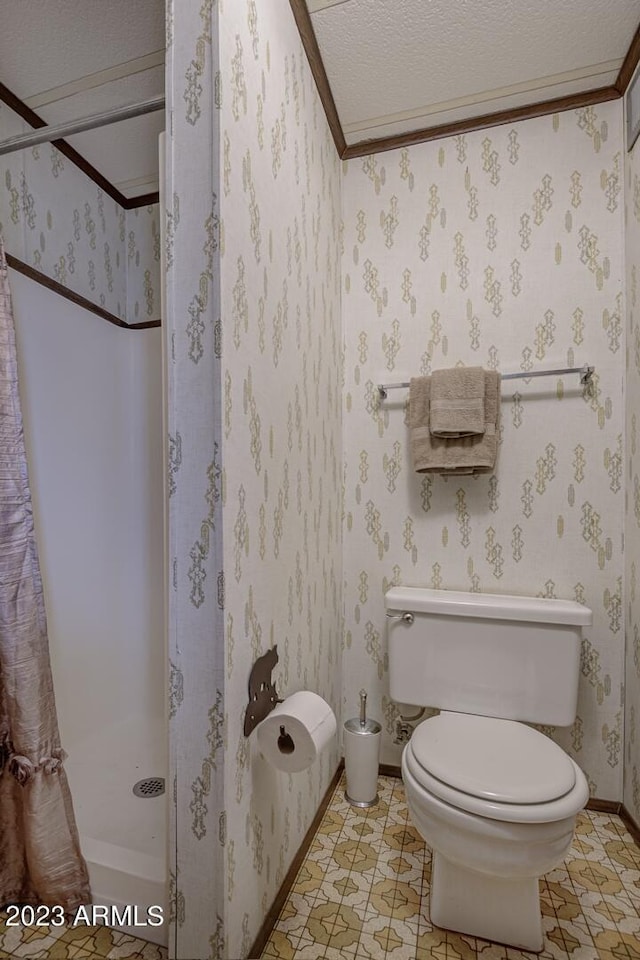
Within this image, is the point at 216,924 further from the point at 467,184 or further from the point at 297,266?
the point at 467,184

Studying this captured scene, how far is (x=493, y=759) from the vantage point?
1.24 meters

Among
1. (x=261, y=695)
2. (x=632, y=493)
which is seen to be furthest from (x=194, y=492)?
(x=632, y=493)

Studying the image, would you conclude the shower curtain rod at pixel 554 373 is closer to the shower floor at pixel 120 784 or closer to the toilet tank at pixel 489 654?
the toilet tank at pixel 489 654

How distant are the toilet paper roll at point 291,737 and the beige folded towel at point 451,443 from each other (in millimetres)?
931

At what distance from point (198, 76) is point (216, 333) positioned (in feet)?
1.64

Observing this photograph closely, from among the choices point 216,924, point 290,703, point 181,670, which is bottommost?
point 216,924

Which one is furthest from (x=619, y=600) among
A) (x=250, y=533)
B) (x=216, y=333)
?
(x=216, y=333)

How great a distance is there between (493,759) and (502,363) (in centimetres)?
125

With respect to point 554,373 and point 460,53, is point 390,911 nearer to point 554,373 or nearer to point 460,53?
point 554,373

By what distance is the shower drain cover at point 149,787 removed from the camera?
165 cm

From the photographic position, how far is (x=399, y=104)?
5.71 feet

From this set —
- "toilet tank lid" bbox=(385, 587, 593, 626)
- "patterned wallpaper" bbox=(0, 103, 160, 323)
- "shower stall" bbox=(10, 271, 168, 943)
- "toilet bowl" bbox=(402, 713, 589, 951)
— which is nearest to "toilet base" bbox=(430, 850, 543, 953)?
"toilet bowl" bbox=(402, 713, 589, 951)

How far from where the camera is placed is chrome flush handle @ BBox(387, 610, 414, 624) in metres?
1.67

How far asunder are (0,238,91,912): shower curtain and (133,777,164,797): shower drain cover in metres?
0.42
